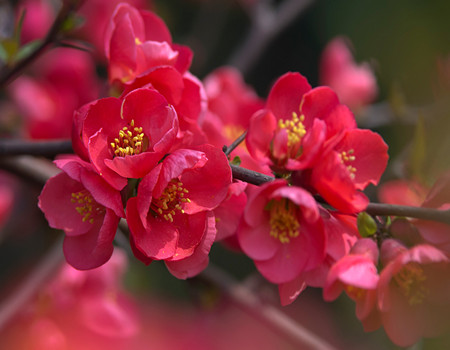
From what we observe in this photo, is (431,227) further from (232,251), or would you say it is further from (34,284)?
(34,284)

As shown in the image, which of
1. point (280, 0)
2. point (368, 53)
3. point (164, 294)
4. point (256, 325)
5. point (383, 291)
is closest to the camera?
point (383, 291)

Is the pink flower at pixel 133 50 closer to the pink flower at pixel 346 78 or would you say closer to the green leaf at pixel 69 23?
the green leaf at pixel 69 23

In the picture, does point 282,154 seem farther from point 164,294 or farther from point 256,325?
point 164,294

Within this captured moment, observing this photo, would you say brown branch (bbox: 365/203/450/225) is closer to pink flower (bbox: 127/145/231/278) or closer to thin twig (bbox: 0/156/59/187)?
pink flower (bbox: 127/145/231/278)

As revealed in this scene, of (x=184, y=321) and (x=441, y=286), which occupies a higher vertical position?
Result: (x=441, y=286)

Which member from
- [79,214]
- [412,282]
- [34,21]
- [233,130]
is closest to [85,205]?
[79,214]

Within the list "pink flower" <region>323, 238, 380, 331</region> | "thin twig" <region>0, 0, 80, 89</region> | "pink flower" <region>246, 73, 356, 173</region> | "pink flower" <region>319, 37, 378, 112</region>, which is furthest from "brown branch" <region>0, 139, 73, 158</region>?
"pink flower" <region>319, 37, 378, 112</region>

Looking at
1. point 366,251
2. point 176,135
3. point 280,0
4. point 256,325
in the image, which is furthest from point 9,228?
point 280,0

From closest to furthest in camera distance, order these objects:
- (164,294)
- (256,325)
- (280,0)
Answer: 1. (256,325)
2. (164,294)
3. (280,0)
